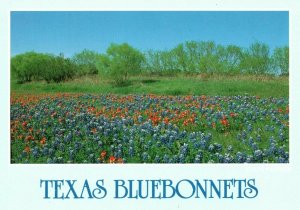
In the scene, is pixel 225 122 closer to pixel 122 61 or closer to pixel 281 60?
pixel 281 60

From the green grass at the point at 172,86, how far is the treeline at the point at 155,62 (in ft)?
0.41

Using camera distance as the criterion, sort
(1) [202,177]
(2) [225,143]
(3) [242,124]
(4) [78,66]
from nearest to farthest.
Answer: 1. (1) [202,177]
2. (2) [225,143]
3. (3) [242,124]
4. (4) [78,66]

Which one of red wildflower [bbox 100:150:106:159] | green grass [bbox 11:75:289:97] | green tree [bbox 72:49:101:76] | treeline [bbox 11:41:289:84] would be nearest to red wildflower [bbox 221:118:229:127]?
green grass [bbox 11:75:289:97]

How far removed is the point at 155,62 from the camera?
940cm

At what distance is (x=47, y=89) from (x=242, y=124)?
3.51m

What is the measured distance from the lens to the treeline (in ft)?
29.1

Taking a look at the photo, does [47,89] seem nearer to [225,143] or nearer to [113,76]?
[113,76]

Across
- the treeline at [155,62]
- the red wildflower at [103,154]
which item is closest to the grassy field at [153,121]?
the red wildflower at [103,154]

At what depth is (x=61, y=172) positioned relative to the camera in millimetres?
7797

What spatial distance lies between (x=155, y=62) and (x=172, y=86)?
54cm

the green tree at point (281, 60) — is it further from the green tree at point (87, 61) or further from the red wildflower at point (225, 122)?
the green tree at point (87, 61)
